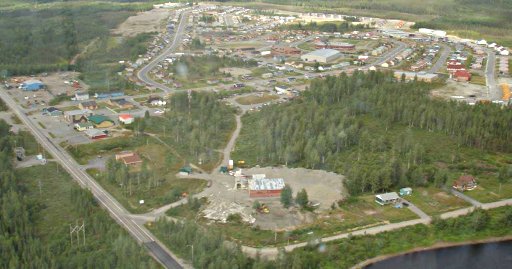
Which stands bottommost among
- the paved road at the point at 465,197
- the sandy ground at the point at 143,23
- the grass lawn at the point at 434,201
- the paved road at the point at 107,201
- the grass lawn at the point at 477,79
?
the paved road at the point at 107,201

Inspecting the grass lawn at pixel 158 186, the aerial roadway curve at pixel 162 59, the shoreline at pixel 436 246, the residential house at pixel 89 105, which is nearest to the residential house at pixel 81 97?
the residential house at pixel 89 105

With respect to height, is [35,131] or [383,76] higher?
[383,76]

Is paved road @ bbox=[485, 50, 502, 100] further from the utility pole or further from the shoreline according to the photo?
the utility pole

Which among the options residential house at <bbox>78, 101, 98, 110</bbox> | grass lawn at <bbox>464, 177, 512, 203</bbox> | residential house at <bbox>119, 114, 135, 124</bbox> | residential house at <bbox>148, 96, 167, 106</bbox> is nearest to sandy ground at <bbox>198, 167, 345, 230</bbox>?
grass lawn at <bbox>464, 177, 512, 203</bbox>

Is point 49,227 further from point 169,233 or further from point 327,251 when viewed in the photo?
point 327,251

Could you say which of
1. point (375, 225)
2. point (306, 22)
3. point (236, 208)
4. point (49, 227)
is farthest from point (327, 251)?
point (306, 22)

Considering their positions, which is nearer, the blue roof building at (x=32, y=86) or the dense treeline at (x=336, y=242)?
the dense treeline at (x=336, y=242)

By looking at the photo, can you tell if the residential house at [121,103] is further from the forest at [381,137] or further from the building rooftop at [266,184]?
the building rooftop at [266,184]
